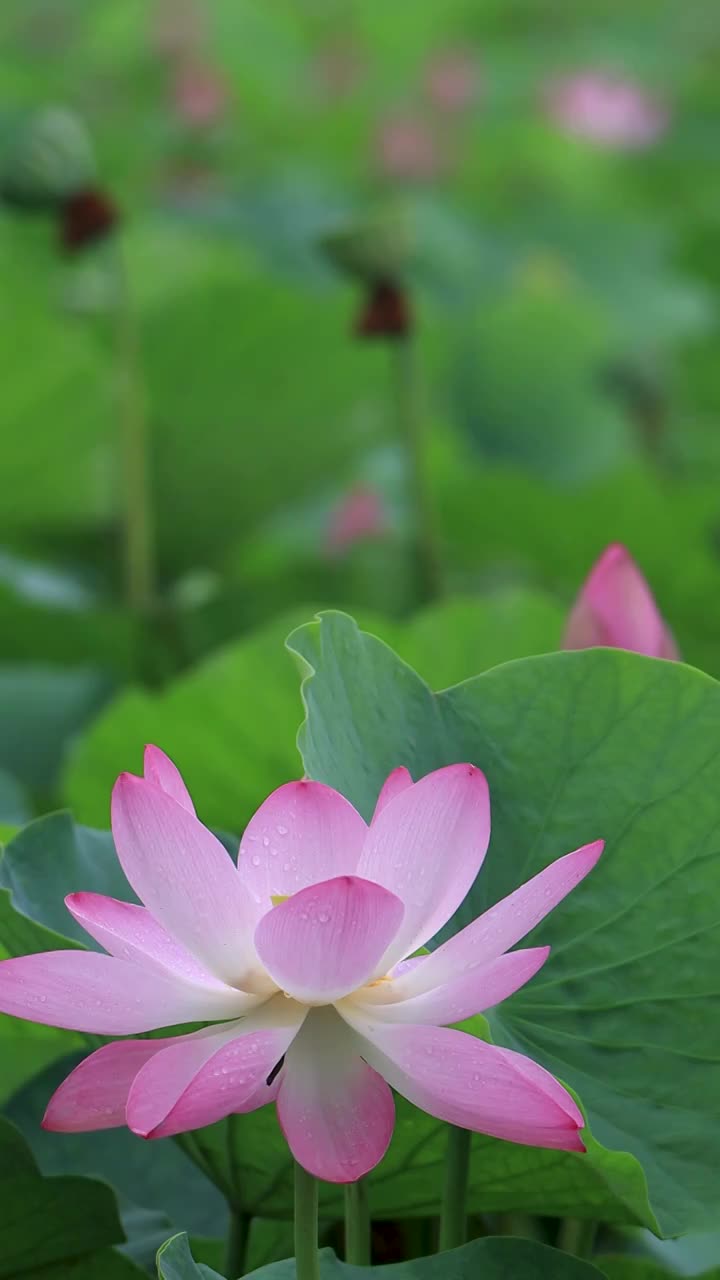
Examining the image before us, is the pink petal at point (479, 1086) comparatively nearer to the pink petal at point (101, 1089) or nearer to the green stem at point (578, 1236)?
the pink petal at point (101, 1089)

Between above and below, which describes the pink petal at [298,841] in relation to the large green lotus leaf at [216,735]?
above

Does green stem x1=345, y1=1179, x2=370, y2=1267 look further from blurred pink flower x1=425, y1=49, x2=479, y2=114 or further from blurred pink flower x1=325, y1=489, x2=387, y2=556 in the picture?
blurred pink flower x1=425, y1=49, x2=479, y2=114

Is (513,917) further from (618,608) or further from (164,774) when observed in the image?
(618,608)

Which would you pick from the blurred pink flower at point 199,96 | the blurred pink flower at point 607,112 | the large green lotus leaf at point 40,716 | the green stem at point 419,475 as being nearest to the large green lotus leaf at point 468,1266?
the large green lotus leaf at point 40,716

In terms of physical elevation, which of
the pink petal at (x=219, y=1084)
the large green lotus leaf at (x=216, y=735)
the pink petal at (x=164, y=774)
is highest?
the pink petal at (x=164, y=774)

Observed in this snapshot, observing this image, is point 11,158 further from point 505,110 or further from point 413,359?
point 505,110

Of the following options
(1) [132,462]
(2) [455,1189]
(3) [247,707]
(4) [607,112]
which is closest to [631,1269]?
(2) [455,1189]
